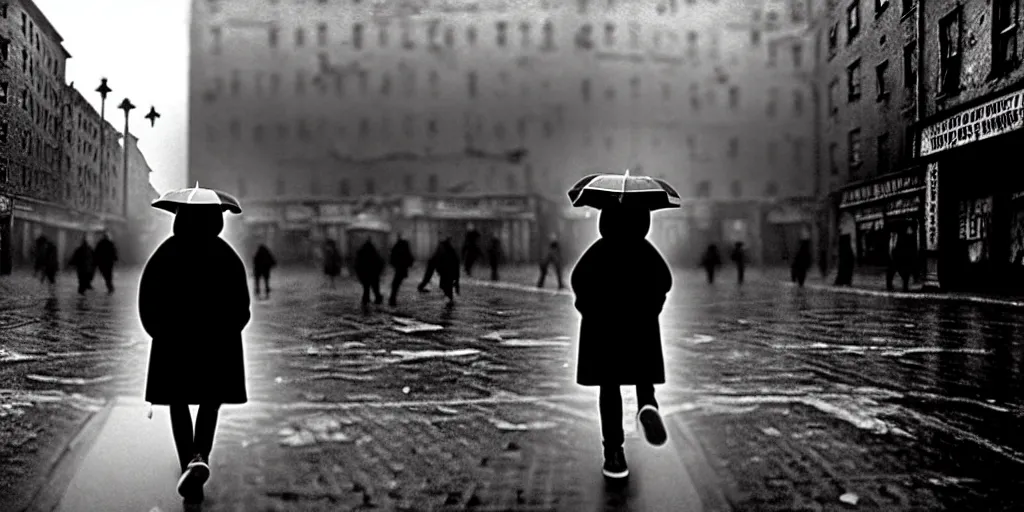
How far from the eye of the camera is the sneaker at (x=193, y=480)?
13.0ft

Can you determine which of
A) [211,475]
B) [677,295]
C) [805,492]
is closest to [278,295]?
[677,295]

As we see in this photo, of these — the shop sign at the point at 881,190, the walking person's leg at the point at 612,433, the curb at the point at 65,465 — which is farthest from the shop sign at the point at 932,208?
the curb at the point at 65,465

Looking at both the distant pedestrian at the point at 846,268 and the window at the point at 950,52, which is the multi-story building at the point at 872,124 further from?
→ the window at the point at 950,52

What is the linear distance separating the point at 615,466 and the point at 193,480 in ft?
6.76

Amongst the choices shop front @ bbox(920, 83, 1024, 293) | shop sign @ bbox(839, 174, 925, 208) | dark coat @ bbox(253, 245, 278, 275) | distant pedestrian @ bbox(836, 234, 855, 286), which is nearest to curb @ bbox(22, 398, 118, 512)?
dark coat @ bbox(253, 245, 278, 275)

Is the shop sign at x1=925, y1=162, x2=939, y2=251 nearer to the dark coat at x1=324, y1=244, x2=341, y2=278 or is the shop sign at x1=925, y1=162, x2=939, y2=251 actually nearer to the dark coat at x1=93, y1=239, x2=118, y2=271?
the dark coat at x1=324, y1=244, x2=341, y2=278

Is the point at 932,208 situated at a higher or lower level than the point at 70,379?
higher

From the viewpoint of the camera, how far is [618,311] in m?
4.47

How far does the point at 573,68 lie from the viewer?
53.6 meters

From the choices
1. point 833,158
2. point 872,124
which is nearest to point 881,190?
point 872,124

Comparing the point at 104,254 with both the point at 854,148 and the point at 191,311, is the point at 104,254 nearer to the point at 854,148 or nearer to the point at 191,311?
the point at 191,311

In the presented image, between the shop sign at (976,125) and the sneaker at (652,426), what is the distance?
15.9 metres

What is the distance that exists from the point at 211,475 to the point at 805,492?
301cm

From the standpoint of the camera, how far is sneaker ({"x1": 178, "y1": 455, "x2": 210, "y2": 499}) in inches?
156
